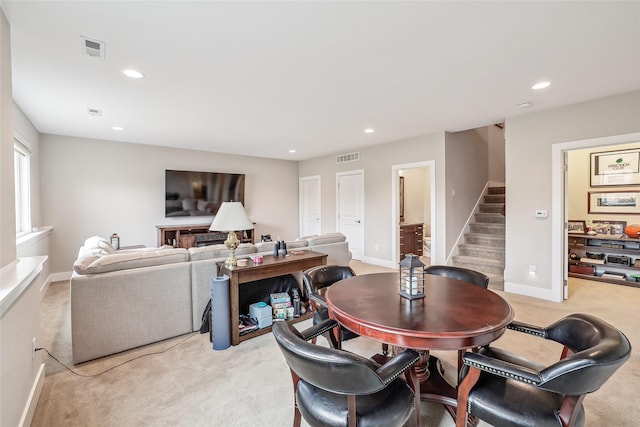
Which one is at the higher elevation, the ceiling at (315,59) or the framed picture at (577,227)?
the ceiling at (315,59)

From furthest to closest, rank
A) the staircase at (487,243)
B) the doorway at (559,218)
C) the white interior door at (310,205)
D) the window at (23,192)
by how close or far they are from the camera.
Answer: the white interior door at (310,205) < the staircase at (487,243) < the window at (23,192) < the doorway at (559,218)

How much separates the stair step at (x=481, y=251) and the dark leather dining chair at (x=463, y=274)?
299cm

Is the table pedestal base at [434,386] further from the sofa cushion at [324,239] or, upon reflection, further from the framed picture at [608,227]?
the framed picture at [608,227]

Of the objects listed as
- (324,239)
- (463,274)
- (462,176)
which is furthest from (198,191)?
(463,274)

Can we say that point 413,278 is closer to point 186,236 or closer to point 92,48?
point 92,48

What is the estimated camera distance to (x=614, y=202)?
16.2ft

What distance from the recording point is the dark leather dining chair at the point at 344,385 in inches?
41.7

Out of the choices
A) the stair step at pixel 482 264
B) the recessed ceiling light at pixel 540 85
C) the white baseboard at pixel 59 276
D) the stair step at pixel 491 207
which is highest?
the recessed ceiling light at pixel 540 85

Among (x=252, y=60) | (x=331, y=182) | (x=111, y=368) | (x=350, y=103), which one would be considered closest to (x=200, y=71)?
(x=252, y=60)

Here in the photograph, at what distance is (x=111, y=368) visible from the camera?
2270mm

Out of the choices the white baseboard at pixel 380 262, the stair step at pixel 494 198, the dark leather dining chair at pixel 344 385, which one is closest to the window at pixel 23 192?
the dark leather dining chair at pixel 344 385

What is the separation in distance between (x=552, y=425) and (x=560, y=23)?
2383mm

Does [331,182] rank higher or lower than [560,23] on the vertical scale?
lower

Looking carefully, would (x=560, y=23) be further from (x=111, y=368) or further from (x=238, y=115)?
(x=111, y=368)
